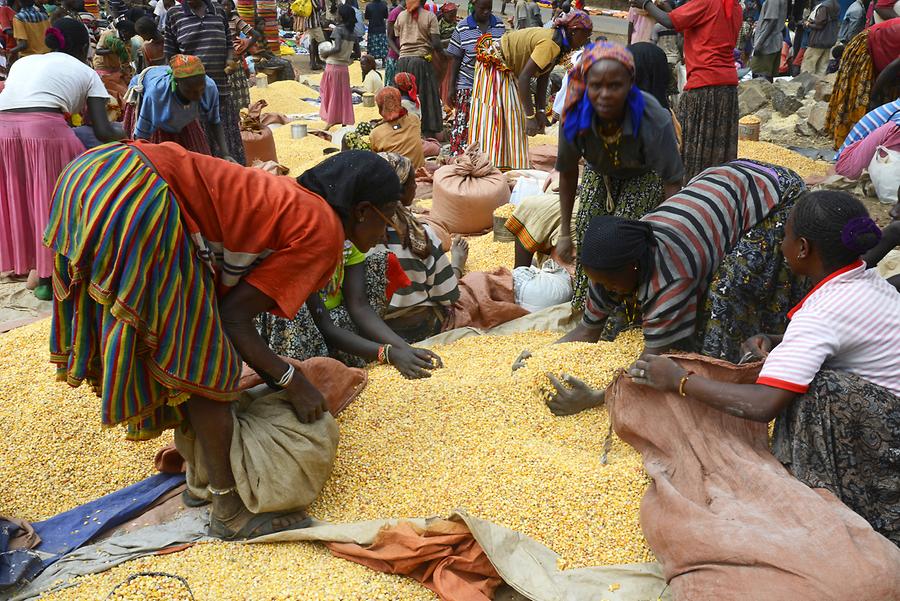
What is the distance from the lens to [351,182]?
2160 millimetres

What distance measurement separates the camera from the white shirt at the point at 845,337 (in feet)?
6.73

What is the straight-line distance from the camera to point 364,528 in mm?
2223

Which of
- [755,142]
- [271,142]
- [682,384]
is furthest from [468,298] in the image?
[755,142]

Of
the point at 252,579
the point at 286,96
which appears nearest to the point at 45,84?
the point at 252,579

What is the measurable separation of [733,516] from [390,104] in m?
4.82

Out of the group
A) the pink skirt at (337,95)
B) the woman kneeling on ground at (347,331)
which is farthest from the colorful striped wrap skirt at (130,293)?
the pink skirt at (337,95)

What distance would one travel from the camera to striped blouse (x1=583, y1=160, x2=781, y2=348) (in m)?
2.73

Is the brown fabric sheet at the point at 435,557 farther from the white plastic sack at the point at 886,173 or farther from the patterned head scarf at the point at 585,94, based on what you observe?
the white plastic sack at the point at 886,173

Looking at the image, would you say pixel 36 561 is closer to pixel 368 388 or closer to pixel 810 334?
pixel 368 388

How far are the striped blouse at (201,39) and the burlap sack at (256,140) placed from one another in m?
0.79

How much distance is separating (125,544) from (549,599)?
1.23m

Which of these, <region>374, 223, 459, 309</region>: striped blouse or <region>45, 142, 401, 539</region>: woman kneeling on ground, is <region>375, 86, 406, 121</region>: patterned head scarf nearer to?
<region>374, 223, 459, 309</region>: striped blouse

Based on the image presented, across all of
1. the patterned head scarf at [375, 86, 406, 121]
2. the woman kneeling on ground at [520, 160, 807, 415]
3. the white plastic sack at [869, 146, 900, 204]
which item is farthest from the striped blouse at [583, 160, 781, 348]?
the patterned head scarf at [375, 86, 406, 121]

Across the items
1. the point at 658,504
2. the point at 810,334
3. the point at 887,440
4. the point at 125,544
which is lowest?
the point at 125,544
